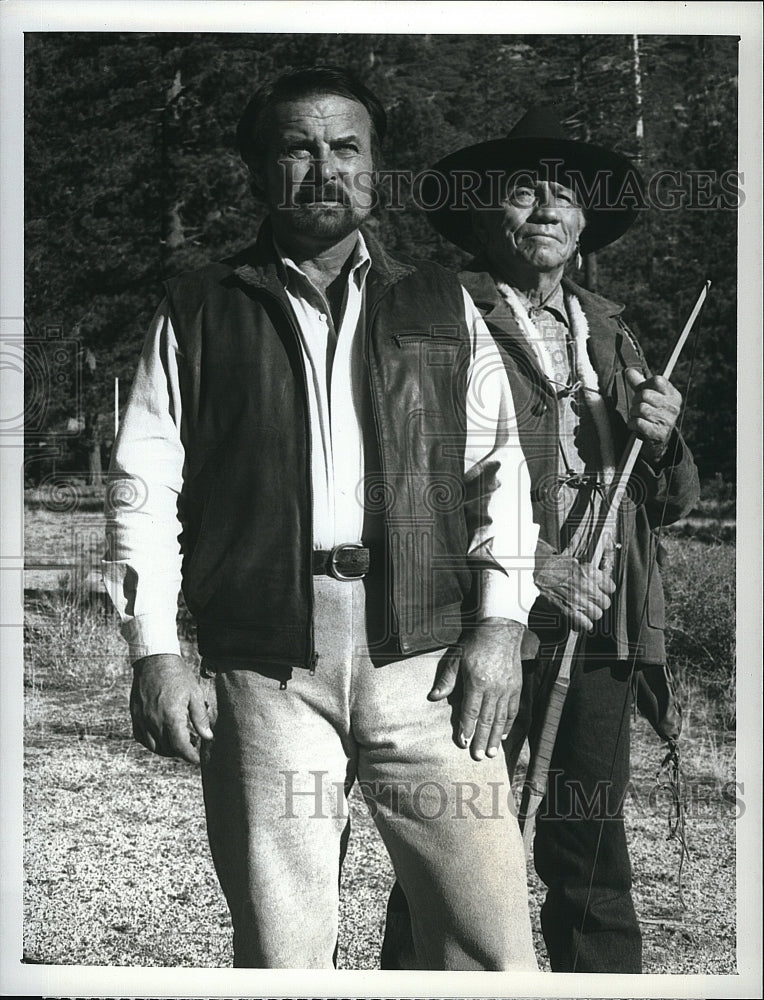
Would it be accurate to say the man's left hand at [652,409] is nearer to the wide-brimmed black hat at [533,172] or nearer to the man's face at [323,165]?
the wide-brimmed black hat at [533,172]

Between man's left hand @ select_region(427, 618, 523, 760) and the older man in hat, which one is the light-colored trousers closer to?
man's left hand @ select_region(427, 618, 523, 760)

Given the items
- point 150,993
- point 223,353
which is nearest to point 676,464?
point 223,353

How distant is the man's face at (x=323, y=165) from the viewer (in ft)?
12.0

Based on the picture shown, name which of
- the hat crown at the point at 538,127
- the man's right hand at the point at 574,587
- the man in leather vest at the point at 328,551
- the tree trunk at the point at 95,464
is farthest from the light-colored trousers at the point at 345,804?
the hat crown at the point at 538,127

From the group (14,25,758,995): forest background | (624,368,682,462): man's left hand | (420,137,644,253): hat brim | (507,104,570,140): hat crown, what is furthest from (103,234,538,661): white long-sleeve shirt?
(507,104,570,140): hat crown

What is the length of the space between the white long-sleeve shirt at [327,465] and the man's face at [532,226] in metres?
0.21

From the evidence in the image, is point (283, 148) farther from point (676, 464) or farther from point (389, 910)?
point (389, 910)

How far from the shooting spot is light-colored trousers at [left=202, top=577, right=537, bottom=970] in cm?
362

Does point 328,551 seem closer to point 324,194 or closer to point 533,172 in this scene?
point 324,194

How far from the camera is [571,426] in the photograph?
3.72m

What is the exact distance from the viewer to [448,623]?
144 inches

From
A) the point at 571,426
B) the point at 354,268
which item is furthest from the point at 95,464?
the point at 571,426

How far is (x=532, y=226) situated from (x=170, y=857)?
226cm

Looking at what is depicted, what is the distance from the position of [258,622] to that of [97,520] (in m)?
0.61
